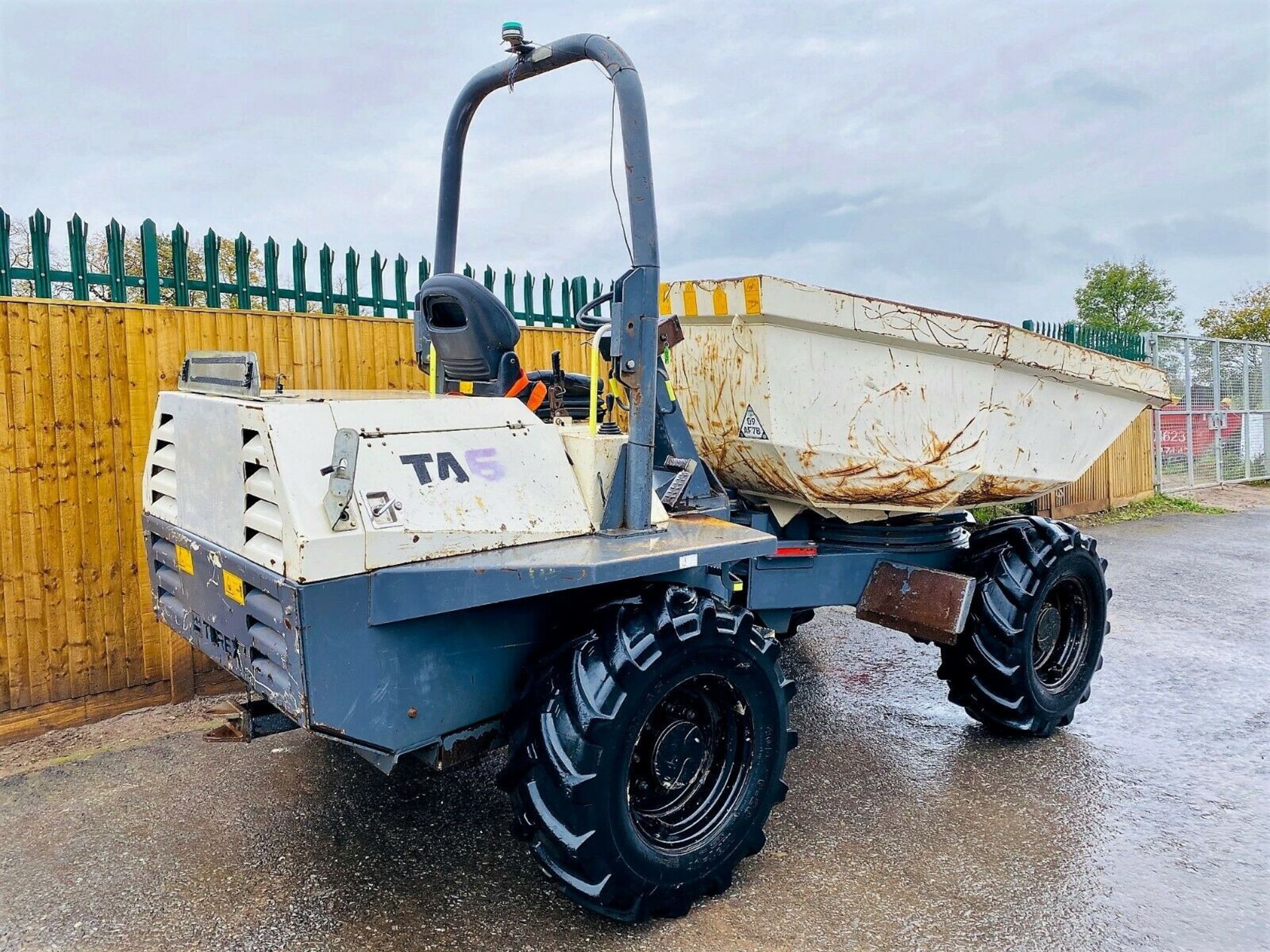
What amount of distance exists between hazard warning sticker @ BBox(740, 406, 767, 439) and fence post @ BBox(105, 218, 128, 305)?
10.6ft

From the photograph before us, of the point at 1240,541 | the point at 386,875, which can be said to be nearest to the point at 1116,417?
the point at 386,875

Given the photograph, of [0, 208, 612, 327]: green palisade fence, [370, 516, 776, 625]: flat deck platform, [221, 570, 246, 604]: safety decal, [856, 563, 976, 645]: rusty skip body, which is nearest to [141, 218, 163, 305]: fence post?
[0, 208, 612, 327]: green palisade fence

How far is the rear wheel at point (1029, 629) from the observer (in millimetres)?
4250

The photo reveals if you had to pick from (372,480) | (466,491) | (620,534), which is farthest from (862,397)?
(372,480)

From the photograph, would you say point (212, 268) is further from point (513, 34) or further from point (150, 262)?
point (513, 34)

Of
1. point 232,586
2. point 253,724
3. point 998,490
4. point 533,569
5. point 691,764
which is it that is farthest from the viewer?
point 998,490

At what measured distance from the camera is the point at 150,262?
15.7 ft

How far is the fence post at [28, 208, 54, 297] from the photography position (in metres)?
4.42

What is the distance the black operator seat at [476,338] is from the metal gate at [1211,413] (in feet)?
39.2

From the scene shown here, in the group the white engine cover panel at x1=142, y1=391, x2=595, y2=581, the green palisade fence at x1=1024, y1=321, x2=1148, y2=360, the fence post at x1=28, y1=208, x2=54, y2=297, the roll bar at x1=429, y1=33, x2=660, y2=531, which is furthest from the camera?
the green palisade fence at x1=1024, y1=321, x2=1148, y2=360

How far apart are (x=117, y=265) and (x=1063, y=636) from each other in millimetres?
5153

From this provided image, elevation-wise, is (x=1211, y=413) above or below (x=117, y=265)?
below

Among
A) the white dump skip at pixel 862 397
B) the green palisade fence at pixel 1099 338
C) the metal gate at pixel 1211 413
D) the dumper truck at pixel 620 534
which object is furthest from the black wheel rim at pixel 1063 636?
the metal gate at pixel 1211 413

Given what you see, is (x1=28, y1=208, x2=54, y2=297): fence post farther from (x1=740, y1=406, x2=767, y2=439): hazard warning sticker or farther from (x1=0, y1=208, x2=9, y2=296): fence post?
(x1=740, y1=406, x2=767, y2=439): hazard warning sticker
